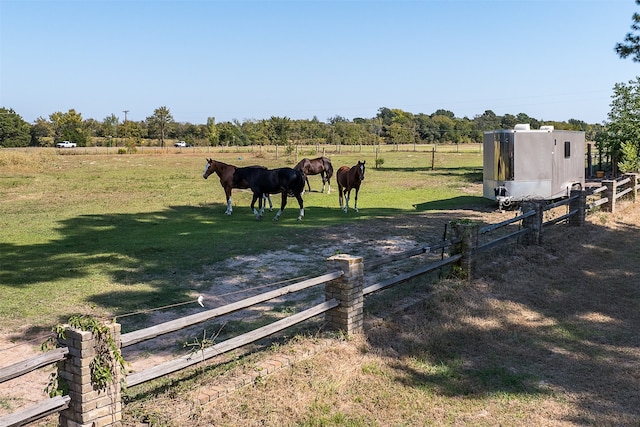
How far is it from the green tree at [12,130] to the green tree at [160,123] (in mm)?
17605

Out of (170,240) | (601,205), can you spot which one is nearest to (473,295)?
(170,240)

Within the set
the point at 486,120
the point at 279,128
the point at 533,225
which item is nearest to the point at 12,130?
the point at 279,128

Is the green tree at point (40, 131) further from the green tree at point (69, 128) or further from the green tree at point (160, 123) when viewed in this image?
the green tree at point (160, 123)

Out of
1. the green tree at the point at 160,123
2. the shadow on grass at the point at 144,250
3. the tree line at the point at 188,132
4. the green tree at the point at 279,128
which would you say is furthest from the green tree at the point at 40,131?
the shadow on grass at the point at 144,250

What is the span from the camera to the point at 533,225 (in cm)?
1166

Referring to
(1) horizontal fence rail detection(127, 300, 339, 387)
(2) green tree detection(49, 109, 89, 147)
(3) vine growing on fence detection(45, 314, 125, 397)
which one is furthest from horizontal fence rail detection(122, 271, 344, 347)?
(2) green tree detection(49, 109, 89, 147)

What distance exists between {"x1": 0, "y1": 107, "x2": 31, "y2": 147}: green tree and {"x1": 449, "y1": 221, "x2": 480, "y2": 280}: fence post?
267 feet

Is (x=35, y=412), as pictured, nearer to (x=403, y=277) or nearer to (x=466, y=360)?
(x=466, y=360)

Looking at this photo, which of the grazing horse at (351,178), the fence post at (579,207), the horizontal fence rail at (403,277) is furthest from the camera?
the grazing horse at (351,178)

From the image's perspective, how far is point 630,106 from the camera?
2809 cm

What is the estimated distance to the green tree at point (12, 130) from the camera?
3056 inches

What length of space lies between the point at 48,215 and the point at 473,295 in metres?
14.8

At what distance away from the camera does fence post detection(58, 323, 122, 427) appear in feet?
13.3

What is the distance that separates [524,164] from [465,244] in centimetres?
1000
